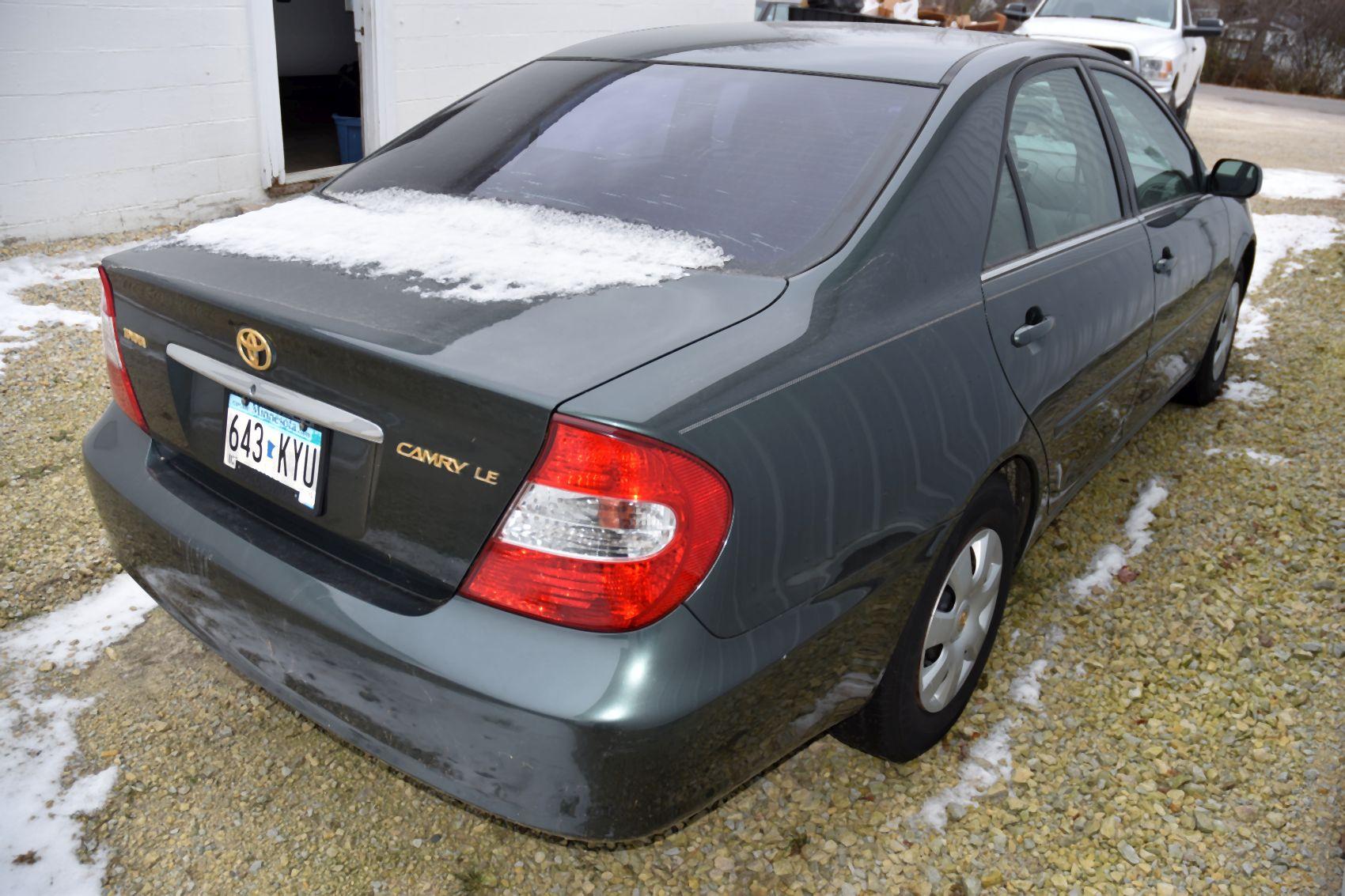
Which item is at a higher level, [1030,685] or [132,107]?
[132,107]

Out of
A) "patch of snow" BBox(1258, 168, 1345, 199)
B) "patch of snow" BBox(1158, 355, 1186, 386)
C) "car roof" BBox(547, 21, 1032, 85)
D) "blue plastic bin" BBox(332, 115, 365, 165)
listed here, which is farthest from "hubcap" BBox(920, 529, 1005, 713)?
"patch of snow" BBox(1258, 168, 1345, 199)

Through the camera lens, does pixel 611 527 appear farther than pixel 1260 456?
No

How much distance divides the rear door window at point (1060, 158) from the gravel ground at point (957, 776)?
3.65ft

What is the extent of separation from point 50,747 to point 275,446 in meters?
1.06

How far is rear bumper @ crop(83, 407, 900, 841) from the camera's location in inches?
60.3

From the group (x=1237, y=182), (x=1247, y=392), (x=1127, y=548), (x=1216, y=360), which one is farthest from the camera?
(x=1247, y=392)

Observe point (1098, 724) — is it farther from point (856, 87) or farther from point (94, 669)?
point (94, 669)

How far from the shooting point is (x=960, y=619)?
2330 millimetres

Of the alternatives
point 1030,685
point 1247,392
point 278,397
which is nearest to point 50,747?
point 278,397

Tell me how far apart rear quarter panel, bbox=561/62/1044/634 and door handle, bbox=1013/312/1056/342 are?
0.14 m

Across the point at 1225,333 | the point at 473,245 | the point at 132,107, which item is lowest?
the point at 1225,333

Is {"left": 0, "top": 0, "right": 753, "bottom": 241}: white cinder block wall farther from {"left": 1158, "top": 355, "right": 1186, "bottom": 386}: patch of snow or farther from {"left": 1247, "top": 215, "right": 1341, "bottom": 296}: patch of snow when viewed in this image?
{"left": 1247, "top": 215, "right": 1341, "bottom": 296}: patch of snow

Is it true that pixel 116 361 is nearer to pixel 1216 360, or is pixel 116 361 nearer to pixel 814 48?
pixel 814 48

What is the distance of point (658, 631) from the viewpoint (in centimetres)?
154
